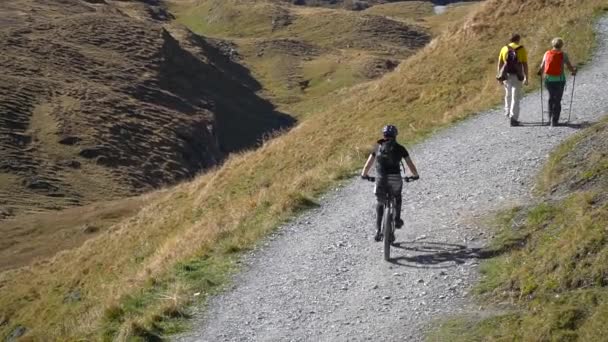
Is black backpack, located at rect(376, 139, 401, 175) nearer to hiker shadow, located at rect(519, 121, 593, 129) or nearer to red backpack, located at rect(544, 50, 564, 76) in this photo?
red backpack, located at rect(544, 50, 564, 76)

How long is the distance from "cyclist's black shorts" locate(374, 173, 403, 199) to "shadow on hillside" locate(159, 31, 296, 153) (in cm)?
7590

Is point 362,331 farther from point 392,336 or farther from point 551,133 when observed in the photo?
point 551,133

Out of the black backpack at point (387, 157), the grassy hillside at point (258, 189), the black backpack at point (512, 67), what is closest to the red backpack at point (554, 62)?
the black backpack at point (512, 67)

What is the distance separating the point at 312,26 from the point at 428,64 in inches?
5738

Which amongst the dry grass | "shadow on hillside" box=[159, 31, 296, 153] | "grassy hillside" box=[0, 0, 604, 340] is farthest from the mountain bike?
"shadow on hillside" box=[159, 31, 296, 153]

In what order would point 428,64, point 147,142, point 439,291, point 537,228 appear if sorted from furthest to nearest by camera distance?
1. point 147,142
2. point 428,64
3. point 537,228
4. point 439,291

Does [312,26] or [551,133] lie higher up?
[551,133]

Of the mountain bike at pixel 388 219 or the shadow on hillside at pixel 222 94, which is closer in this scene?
the mountain bike at pixel 388 219

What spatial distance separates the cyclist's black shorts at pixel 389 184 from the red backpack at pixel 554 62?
21.7 ft

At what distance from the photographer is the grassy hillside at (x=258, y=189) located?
14.5 meters

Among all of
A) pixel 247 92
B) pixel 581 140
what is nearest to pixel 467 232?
pixel 581 140

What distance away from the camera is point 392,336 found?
32.5ft

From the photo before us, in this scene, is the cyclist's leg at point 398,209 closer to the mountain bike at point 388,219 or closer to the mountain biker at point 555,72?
the mountain bike at point 388,219

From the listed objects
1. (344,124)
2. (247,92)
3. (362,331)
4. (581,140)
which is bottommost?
(247,92)
